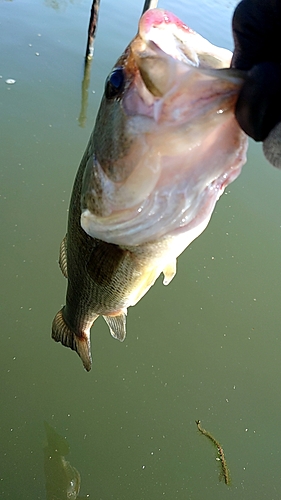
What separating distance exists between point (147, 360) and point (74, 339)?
88cm

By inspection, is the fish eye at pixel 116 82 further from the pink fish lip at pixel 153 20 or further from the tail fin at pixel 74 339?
the tail fin at pixel 74 339

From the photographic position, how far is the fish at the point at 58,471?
2.12 m

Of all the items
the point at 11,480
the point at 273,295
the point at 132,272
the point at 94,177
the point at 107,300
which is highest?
the point at 94,177

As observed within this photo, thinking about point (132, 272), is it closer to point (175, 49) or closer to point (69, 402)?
point (175, 49)

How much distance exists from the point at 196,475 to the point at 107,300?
1.36m

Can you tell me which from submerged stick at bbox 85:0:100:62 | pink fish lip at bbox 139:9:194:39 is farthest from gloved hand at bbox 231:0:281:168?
submerged stick at bbox 85:0:100:62

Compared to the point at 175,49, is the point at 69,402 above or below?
below

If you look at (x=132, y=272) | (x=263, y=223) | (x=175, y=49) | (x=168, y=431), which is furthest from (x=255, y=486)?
(x=175, y=49)

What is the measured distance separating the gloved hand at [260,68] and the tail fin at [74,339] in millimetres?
A: 1245

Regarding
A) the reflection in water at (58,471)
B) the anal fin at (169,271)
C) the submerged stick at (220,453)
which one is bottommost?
the reflection in water at (58,471)

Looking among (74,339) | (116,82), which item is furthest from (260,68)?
(74,339)

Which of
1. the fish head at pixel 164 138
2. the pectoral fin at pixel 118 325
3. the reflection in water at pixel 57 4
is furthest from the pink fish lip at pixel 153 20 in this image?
the reflection in water at pixel 57 4

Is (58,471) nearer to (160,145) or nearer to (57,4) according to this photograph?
(160,145)

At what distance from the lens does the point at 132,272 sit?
3.87ft
